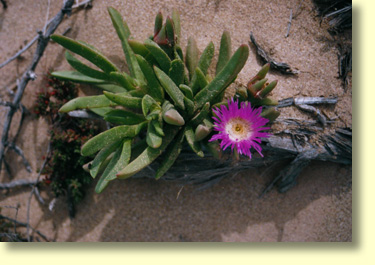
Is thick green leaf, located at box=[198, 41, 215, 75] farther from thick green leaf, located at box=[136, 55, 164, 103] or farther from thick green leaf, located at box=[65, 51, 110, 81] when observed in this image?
thick green leaf, located at box=[65, 51, 110, 81]

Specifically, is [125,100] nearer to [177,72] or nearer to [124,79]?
[124,79]

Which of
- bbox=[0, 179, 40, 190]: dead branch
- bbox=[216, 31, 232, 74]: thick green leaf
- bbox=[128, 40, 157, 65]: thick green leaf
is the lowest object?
bbox=[0, 179, 40, 190]: dead branch

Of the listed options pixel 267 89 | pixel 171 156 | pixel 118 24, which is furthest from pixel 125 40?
pixel 267 89

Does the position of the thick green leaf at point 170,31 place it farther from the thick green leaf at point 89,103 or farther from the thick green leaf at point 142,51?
the thick green leaf at point 89,103

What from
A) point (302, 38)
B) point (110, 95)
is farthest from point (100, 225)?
point (302, 38)

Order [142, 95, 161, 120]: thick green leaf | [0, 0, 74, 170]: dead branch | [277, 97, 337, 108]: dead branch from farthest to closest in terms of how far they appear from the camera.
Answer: [0, 0, 74, 170]: dead branch → [277, 97, 337, 108]: dead branch → [142, 95, 161, 120]: thick green leaf

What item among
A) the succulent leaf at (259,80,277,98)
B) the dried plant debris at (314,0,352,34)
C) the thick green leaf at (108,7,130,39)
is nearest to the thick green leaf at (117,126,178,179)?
the succulent leaf at (259,80,277,98)

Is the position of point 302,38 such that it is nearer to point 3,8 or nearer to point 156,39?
point 156,39
